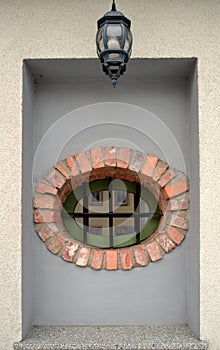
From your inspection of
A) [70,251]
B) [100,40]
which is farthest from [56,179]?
[100,40]

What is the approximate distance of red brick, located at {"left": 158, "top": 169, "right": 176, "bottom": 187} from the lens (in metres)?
3.99

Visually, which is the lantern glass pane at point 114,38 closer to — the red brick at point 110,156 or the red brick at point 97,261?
the red brick at point 110,156

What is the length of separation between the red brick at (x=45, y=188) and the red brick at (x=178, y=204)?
88 centimetres

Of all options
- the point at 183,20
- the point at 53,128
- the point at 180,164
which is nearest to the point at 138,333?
the point at 180,164

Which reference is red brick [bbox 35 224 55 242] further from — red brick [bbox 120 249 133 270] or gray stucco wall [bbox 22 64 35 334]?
red brick [bbox 120 249 133 270]

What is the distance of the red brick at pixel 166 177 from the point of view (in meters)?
3.99

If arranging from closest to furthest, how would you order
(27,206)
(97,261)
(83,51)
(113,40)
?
Answer: (113,40)
(83,51)
(27,206)
(97,261)

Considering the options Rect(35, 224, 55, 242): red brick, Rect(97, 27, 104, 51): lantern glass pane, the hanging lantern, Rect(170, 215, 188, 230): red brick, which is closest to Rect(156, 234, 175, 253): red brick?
Rect(170, 215, 188, 230): red brick

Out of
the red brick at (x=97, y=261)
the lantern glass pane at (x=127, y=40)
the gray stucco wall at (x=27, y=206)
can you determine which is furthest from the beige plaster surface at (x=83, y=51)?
the lantern glass pane at (x=127, y=40)

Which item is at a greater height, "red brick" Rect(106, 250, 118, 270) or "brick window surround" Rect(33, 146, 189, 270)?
"brick window surround" Rect(33, 146, 189, 270)

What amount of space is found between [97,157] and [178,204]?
0.70 m

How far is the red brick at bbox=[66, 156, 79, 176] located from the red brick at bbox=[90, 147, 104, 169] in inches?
5.5

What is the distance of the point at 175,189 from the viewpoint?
4.00 metres

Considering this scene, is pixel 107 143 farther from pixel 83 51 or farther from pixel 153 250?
pixel 153 250
